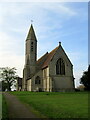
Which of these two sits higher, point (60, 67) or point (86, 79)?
point (60, 67)

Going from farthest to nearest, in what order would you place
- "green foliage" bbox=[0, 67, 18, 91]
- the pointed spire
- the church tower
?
"green foliage" bbox=[0, 67, 18, 91] → the pointed spire → the church tower

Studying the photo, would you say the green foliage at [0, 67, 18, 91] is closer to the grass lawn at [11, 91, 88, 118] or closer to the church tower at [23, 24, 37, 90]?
the church tower at [23, 24, 37, 90]

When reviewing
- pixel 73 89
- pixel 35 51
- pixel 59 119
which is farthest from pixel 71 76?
pixel 59 119

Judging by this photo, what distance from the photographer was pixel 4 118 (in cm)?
1082

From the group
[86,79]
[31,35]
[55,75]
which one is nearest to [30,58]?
[31,35]

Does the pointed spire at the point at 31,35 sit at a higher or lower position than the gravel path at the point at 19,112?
higher

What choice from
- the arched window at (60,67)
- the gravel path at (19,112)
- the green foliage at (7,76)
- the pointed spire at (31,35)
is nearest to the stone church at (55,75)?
the arched window at (60,67)

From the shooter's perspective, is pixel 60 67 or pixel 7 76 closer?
pixel 60 67

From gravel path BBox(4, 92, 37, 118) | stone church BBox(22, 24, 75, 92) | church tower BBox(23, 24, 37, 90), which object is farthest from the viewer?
church tower BBox(23, 24, 37, 90)

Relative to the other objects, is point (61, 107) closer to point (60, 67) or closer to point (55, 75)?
point (55, 75)

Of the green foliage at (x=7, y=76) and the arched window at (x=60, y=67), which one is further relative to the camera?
the green foliage at (x=7, y=76)

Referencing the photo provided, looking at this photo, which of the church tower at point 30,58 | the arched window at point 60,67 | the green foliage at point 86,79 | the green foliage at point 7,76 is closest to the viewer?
the arched window at point 60,67

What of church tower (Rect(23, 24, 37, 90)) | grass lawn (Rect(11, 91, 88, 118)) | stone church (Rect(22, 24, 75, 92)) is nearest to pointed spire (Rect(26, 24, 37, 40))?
church tower (Rect(23, 24, 37, 90))

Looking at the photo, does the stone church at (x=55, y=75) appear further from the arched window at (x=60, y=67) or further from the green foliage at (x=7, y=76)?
the green foliage at (x=7, y=76)
